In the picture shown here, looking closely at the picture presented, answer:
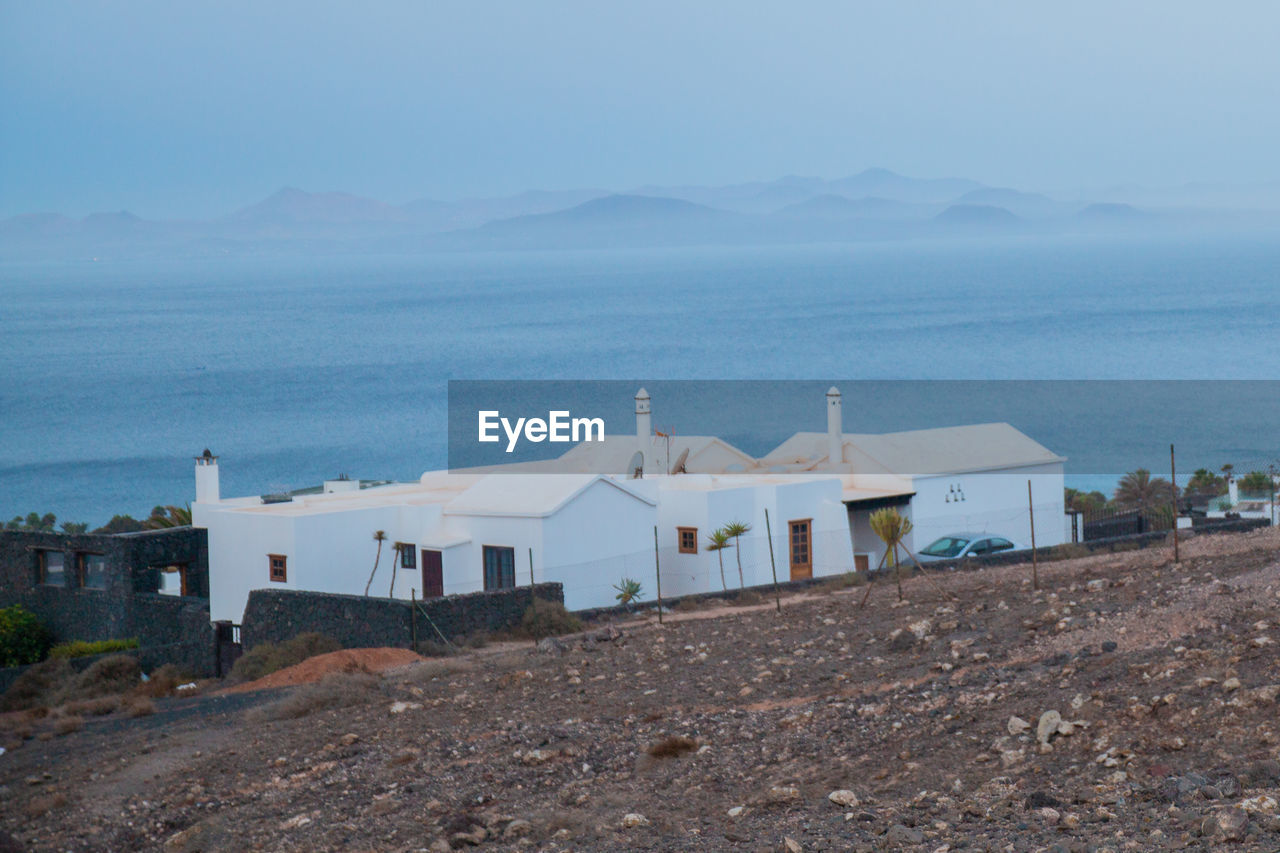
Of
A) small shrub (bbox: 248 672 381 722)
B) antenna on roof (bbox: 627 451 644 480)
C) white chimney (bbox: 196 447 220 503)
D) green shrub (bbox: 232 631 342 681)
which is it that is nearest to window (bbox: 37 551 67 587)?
white chimney (bbox: 196 447 220 503)

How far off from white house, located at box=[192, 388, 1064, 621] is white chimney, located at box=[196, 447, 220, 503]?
0.17 ft

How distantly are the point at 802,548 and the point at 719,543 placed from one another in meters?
2.25

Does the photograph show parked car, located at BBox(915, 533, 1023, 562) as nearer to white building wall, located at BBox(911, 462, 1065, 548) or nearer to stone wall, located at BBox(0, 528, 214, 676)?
white building wall, located at BBox(911, 462, 1065, 548)

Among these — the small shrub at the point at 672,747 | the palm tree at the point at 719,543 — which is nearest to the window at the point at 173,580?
the palm tree at the point at 719,543

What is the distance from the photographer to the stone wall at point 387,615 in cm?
2036

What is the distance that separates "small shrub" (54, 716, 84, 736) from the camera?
1680 cm

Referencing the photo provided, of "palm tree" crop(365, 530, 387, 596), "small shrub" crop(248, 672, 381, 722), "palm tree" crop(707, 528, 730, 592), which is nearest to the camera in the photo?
"small shrub" crop(248, 672, 381, 722)

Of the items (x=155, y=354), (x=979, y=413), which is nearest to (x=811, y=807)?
(x=979, y=413)

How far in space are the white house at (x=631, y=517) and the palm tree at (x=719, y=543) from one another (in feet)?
0.27

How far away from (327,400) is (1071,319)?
3409 inches

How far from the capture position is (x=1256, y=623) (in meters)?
12.0

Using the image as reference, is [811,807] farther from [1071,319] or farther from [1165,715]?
[1071,319]
